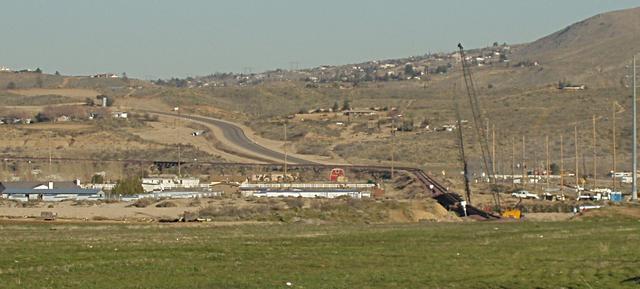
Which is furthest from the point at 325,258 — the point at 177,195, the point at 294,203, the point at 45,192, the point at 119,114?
the point at 119,114

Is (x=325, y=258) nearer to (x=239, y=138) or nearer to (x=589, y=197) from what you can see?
(x=589, y=197)

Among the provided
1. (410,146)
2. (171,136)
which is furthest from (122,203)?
(171,136)

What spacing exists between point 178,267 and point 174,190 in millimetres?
64849

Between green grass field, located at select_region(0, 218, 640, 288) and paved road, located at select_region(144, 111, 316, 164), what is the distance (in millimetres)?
81491

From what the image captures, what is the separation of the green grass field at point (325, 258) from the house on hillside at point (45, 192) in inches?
1774

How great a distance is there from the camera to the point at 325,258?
2880 cm

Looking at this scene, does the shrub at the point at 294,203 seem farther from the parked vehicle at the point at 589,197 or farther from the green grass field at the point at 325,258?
the green grass field at the point at 325,258

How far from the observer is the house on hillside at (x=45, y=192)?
276 feet

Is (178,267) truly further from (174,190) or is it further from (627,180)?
(627,180)

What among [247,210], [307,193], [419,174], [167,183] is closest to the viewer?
[247,210]

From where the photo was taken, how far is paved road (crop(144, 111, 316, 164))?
12524 cm

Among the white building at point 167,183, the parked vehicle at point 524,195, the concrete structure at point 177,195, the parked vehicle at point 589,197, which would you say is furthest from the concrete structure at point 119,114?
the parked vehicle at point 589,197

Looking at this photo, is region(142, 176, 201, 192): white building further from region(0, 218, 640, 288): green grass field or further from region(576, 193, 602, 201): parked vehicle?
region(0, 218, 640, 288): green grass field

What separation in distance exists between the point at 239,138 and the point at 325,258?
117335mm
